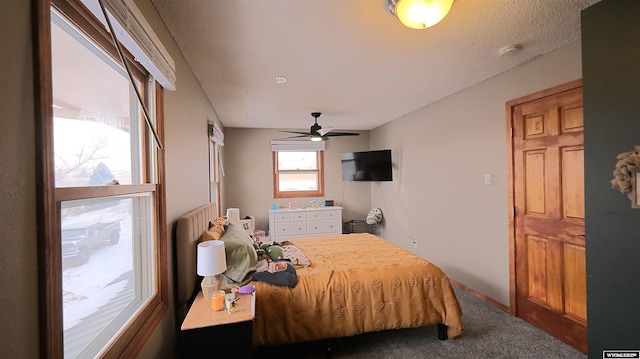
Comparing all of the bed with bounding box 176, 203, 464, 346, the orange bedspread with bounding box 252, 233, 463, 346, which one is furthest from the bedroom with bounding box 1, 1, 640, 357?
the orange bedspread with bounding box 252, 233, 463, 346

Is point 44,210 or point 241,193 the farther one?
point 241,193

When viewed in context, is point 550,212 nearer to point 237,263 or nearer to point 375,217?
point 237,263

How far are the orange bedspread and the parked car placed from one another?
46.1 inches

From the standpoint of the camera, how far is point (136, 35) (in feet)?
3.97

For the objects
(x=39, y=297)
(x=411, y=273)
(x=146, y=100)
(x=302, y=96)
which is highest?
(x=302, y=96)

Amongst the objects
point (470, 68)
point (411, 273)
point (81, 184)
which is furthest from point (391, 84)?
point (81, 184)

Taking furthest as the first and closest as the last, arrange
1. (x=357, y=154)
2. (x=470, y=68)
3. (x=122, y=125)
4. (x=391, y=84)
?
1. (x=357, y=154)
2. (x=391, y=84)
3. (x=470, y=68)
4. (x=122, y=125)

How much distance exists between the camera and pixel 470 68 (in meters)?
2.61

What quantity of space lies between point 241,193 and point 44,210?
15.6 feet

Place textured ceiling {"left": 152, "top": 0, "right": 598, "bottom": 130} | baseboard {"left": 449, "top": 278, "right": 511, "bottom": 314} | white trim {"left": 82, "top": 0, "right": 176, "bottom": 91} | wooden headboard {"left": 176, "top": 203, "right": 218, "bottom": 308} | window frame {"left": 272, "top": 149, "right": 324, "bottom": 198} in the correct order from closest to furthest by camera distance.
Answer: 1. white trim {"left": 82, "top": 0, "right": 176, "bottom": 91}
2. textured ceiling {"left": 152, "top": 0, "right": 598, "bottom": 130}
3. wooden headboard {"left": 176, "top": 203, "right": 218, "bottom": 308}
4. baseboard {"left": 449, "top": 278, "right": 511, "bottom": 314}
5. window frame {"left": 272, "top": 149, "right": 324, "bottom": 198}

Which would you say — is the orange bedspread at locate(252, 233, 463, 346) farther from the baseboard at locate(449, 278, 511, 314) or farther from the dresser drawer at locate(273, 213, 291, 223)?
the dresser drawer at locate(273, 213, 291, 223)

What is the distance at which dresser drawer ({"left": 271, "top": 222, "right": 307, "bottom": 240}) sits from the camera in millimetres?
5199

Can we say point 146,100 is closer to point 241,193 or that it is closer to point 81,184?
point 81,184

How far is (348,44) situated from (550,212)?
7.61ft
